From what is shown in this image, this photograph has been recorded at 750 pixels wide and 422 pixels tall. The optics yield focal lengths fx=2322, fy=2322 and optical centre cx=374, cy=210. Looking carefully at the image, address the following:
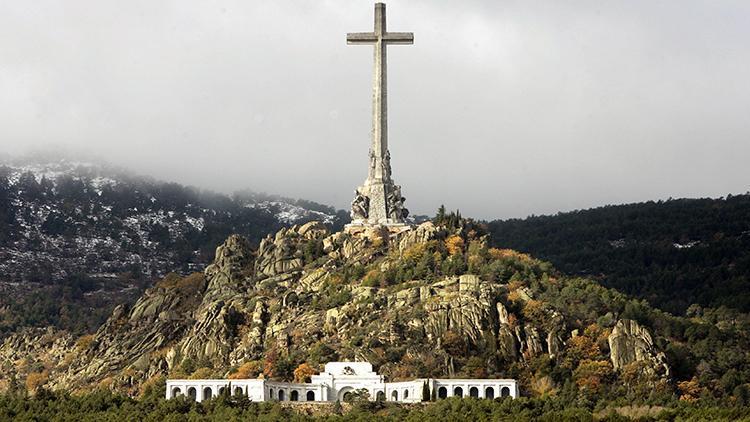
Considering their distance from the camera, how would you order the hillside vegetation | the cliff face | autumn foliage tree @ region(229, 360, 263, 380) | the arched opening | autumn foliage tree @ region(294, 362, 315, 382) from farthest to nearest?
autumn foliage tree @ region(229, 360, 263, 380) < the cliff face < autumn foliage tree @ region(294, 362, 315, 382) < the hillside vegetation < the arched opening

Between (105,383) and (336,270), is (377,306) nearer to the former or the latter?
(336,270)

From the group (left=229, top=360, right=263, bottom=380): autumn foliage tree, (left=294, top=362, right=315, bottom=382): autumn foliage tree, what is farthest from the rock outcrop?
(left=229, top=360, right=263, bottom=380): autumn foliage tree

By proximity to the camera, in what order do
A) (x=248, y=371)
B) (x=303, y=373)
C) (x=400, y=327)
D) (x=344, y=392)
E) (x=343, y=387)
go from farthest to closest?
(x=400, y=327), (x=248, y=371), (x=303, y=373), (x=343, y=387), (x=344, y=392)

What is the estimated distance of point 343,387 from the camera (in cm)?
17675

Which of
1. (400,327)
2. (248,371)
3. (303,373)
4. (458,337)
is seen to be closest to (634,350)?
(458,337)

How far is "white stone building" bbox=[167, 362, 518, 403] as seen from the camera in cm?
17350

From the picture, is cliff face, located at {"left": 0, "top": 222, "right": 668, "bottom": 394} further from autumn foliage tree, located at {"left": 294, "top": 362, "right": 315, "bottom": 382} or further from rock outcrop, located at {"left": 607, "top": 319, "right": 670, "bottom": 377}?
autumn foliage tree, located at {"left": 294, "top": 362, "right": 315, "bottom": 382}

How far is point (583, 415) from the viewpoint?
16375 centimetres

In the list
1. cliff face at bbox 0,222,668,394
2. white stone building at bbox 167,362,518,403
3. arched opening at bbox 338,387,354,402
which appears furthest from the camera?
cliff face at bbox 0,222,668,394

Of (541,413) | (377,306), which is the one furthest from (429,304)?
(541,413)

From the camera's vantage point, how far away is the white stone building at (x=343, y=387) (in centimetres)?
17350

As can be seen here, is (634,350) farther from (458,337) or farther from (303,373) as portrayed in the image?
(303,373)

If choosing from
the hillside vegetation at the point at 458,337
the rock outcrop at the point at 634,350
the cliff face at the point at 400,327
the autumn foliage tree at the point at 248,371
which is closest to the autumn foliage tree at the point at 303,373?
the hillside vegetation at the point at 458,337

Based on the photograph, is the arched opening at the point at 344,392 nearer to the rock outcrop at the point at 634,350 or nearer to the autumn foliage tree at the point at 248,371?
the autumn foliage tree at the point at 248,371
